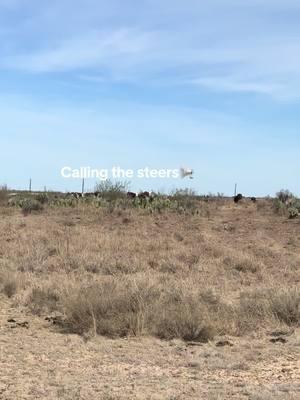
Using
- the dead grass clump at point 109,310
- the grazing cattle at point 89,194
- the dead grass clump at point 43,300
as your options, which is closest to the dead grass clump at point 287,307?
the dead grass clump at point 109,310

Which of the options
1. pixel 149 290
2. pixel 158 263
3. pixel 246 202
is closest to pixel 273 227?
pixel 246 202

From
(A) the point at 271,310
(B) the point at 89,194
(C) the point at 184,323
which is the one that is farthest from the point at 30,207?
(C) the point at 184,323

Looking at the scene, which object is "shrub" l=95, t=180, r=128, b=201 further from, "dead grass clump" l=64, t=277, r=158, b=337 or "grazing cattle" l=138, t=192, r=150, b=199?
"dead grass clump" l=64, t=277, r=158, b=337

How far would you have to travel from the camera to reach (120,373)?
696 centimetres

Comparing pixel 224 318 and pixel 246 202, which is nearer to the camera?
pixel 224 318

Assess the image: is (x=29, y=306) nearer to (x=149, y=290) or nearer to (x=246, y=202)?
(x=149, y=290)

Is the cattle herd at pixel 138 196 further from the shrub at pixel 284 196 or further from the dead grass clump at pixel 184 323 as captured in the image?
Result: the dead grass clump at pixel 184 323

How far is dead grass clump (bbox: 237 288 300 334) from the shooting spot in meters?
10.1

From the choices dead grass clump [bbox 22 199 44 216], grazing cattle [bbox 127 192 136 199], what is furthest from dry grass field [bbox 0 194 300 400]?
grazing cattle [bbox 127 192 136 199]

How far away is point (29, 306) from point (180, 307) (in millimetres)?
3040

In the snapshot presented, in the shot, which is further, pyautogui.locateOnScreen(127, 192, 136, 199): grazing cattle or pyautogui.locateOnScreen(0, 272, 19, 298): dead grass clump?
pyautogui.locateOnScreen(127, 192, 136, 199): grazing cattle

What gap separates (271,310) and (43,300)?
4.06m

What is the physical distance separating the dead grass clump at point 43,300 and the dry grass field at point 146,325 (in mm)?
20

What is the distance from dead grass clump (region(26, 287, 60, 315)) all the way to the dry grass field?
20mm
